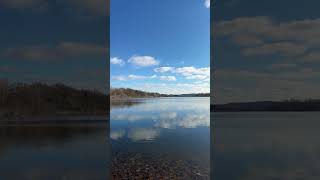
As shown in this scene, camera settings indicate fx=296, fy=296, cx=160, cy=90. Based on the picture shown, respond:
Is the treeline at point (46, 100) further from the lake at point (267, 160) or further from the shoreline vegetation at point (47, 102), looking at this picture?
the lake at point (267, 160)

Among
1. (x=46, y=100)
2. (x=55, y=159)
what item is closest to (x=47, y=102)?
(x=46, y=100)

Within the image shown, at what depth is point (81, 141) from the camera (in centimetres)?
1772

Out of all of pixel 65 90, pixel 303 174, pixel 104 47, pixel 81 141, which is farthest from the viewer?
pixel 65 90

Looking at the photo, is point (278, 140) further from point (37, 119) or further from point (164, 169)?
point (37, 119)

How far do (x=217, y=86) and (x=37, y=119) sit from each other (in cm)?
2194

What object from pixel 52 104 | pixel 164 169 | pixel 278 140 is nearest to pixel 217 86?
pixel 278 140

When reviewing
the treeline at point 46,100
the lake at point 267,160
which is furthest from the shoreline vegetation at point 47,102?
the lake at point 267,160

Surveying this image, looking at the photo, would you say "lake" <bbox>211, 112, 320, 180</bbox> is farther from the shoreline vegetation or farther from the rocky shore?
the shoreline vegetation

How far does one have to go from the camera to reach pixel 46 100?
31.8 m

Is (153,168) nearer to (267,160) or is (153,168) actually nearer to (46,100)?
(267,160)

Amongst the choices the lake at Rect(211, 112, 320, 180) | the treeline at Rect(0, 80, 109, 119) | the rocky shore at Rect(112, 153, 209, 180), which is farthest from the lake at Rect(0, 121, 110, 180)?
the treeline at Rect(0, 80, 109, 119)

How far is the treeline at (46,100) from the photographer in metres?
28.0

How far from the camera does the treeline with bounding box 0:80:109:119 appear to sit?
28016mm

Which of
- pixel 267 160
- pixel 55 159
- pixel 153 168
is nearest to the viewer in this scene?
pixel 153 168
